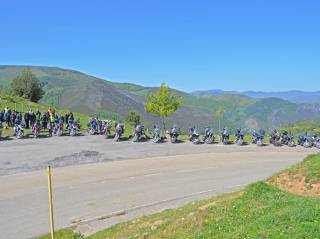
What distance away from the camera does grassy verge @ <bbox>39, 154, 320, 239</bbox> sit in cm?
942

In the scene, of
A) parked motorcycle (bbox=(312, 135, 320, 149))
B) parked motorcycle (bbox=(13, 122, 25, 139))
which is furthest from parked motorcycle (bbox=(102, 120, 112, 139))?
parked motorcycle (bbox=(312, 135, 320, 149))

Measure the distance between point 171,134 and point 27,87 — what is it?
46254mm

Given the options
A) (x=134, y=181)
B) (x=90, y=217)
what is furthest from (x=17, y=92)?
(x=90, y=217)

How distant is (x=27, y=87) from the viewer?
76562 millimetres

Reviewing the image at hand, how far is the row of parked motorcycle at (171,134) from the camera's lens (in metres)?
35.2

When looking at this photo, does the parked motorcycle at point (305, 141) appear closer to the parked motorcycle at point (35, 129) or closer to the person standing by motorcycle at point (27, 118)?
the parked motorcycle at point (35, 129)

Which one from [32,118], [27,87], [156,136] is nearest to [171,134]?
[156,136]

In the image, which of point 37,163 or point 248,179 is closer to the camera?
point 248,179

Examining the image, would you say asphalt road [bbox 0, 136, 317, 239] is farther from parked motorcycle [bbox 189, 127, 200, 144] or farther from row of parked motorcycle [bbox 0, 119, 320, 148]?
parked motorcycle [bbox 189, 127, 200, 144]

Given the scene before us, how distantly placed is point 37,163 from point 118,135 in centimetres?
927

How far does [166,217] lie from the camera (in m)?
13.5

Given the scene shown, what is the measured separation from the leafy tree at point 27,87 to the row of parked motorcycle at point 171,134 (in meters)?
41.3

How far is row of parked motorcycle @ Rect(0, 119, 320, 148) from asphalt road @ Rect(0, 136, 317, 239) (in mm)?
1222

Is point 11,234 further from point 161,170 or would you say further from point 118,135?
point 118,135
